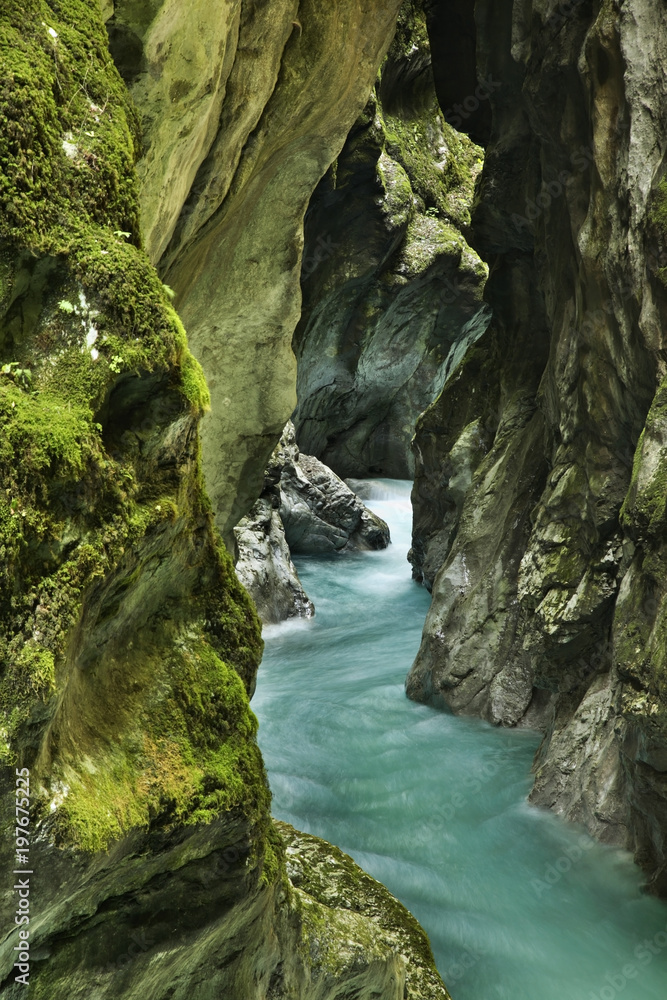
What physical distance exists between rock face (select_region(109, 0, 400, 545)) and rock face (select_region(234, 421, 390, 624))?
6.32 meters

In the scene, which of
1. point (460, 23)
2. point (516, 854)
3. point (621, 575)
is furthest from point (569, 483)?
point (460, 23)

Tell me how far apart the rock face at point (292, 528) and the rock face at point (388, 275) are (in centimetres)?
266

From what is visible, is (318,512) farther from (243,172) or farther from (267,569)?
(243,172)

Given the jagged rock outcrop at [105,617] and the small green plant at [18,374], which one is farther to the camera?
the small green plant at [18,374]

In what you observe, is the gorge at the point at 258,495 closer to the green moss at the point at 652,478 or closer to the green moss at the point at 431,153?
the green moss at the point at 652,478

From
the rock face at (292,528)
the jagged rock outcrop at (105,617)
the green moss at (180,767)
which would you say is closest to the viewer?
the jagged rock outcrop at (105,617)

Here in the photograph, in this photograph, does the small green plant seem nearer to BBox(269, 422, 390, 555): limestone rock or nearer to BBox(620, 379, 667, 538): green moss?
BBox(620, 379, 667, 538): green moss

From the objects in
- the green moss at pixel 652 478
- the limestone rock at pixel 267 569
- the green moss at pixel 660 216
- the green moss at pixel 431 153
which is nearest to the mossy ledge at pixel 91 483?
the green moss at pixel 652 478

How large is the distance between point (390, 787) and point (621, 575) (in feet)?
11.6

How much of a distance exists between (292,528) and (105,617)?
16259 mm

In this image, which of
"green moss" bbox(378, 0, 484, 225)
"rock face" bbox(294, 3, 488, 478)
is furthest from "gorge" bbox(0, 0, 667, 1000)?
"green moss" bbox(378, 0, 484, 225)

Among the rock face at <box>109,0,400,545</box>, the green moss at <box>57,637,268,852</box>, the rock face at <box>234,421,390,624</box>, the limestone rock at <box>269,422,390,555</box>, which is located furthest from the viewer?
the limestone rock at <box>269,422,390,555</box>

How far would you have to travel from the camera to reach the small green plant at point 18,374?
2.61 m

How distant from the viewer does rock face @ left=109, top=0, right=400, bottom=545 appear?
486 centimetres
